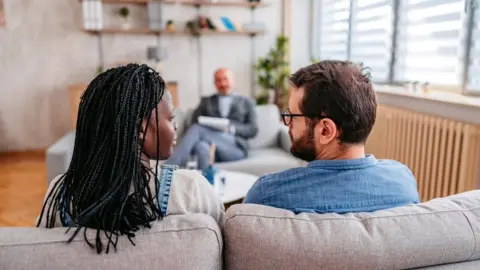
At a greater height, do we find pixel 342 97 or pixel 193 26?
pixel 193 26

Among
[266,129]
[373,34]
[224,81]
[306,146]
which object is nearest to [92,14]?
[224,81]

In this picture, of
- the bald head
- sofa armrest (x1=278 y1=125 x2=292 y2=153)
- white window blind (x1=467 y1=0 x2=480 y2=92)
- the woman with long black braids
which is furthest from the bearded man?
the bald head

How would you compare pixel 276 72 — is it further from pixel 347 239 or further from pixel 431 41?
pixel 347 239

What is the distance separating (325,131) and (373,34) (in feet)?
10.0

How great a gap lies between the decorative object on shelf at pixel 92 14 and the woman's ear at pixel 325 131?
403 cm

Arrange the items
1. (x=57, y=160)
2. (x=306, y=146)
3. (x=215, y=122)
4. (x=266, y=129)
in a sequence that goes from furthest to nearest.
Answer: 1. (x=266, y=129)
2. (x=215, y=122)
3. (x=57, y=160)
4. (x=306, y=146)

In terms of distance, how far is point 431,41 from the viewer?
9.57ft

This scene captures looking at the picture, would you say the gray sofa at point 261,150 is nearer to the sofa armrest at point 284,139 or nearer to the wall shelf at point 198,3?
the sofa armrest at point 284,139

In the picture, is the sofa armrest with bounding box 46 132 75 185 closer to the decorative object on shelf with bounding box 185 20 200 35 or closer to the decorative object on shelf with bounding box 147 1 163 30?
the decorative object on shelf with bounding box 147 1 163 30

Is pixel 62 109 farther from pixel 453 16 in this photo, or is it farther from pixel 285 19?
pixel 453 16

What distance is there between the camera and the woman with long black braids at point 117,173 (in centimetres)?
77

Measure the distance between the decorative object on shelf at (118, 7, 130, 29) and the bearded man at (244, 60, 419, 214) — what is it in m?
4.01

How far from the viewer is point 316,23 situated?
5.11m

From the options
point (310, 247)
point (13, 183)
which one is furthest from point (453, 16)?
point (13, 183)
